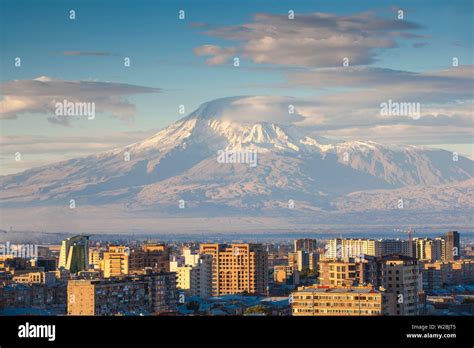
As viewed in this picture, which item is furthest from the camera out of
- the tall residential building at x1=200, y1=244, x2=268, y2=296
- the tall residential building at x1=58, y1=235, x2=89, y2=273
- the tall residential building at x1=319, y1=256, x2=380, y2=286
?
the tall residential building at x1=58, y1=235, x2=89, y2=273

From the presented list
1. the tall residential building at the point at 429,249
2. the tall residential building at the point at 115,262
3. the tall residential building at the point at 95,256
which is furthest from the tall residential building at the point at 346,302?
the tall residential building at the point at 429,249

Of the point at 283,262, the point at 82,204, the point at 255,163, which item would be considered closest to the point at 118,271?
the point at 283,262

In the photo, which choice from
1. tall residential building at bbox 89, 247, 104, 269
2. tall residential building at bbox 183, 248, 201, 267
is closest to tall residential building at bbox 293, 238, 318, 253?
tall residential building at bbox 183, 248, 201, 267

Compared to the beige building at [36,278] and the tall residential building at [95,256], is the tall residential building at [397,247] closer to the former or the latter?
the tall residential building at [95,256]

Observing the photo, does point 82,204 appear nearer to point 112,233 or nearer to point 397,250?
point 112,233

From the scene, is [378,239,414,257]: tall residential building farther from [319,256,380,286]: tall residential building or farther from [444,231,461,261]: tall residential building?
[319,256,380,286]: tall residential building

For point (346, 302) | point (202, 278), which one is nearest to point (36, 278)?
point (202, 278)
